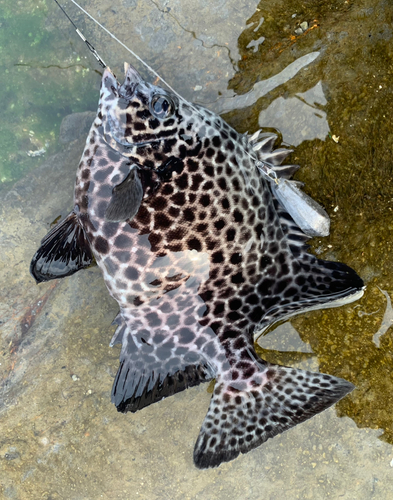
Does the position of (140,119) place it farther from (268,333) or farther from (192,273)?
(268,333)

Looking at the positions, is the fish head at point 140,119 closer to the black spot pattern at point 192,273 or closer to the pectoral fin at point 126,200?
the black spot pattern at point 192,273

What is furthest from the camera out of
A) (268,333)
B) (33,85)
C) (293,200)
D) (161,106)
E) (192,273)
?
(33,85)

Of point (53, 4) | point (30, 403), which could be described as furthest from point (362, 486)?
point (53, 4)

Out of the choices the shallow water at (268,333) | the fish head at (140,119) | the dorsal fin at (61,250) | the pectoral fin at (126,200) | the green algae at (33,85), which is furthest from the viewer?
the green algae at (33,85)

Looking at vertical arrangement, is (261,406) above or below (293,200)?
below

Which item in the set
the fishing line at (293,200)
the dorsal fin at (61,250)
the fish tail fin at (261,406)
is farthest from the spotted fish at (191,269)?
the fishing line at (293,200)

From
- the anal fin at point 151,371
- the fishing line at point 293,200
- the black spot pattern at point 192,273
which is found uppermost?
the fishing line at point 293,200

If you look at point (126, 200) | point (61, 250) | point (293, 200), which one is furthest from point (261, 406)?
point (61, 250)
